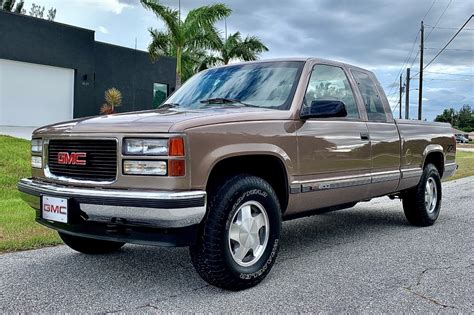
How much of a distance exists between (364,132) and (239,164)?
1.84 m

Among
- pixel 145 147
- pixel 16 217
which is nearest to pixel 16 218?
pixel 16 217

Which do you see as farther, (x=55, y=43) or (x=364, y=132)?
(x=55, y=43)

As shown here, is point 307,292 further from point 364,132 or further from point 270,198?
point 364,132

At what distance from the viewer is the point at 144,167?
348 cm

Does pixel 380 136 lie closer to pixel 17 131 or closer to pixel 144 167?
pixel 144 167

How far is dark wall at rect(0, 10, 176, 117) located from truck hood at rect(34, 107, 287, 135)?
628 inches

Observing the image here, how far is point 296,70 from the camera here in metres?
4.86

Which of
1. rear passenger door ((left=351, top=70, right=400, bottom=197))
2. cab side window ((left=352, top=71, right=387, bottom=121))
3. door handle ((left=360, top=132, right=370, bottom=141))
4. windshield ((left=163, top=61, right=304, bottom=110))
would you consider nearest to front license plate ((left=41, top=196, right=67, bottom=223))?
windshield ((left=163, top=61, right=304, bottom=110))

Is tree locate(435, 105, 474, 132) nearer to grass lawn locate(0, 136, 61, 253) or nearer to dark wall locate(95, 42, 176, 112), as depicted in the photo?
dark wall locate(95, 42, 176, 112)

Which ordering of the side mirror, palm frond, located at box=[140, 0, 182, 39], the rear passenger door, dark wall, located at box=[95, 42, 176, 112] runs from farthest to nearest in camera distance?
dark wall, located at box=[95, 42, 176, 112], palm frond, located at box=[140, 0, 182, 39], the rear passenger door, the side mirror

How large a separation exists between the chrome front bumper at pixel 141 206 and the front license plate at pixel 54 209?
0.10 metres

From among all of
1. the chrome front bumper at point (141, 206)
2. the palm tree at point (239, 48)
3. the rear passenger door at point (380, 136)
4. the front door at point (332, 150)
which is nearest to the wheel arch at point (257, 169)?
the front door at point (332, 150)

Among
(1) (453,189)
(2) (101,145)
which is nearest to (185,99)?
(2) (101,145)

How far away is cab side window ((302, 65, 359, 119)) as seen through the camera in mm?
4883
